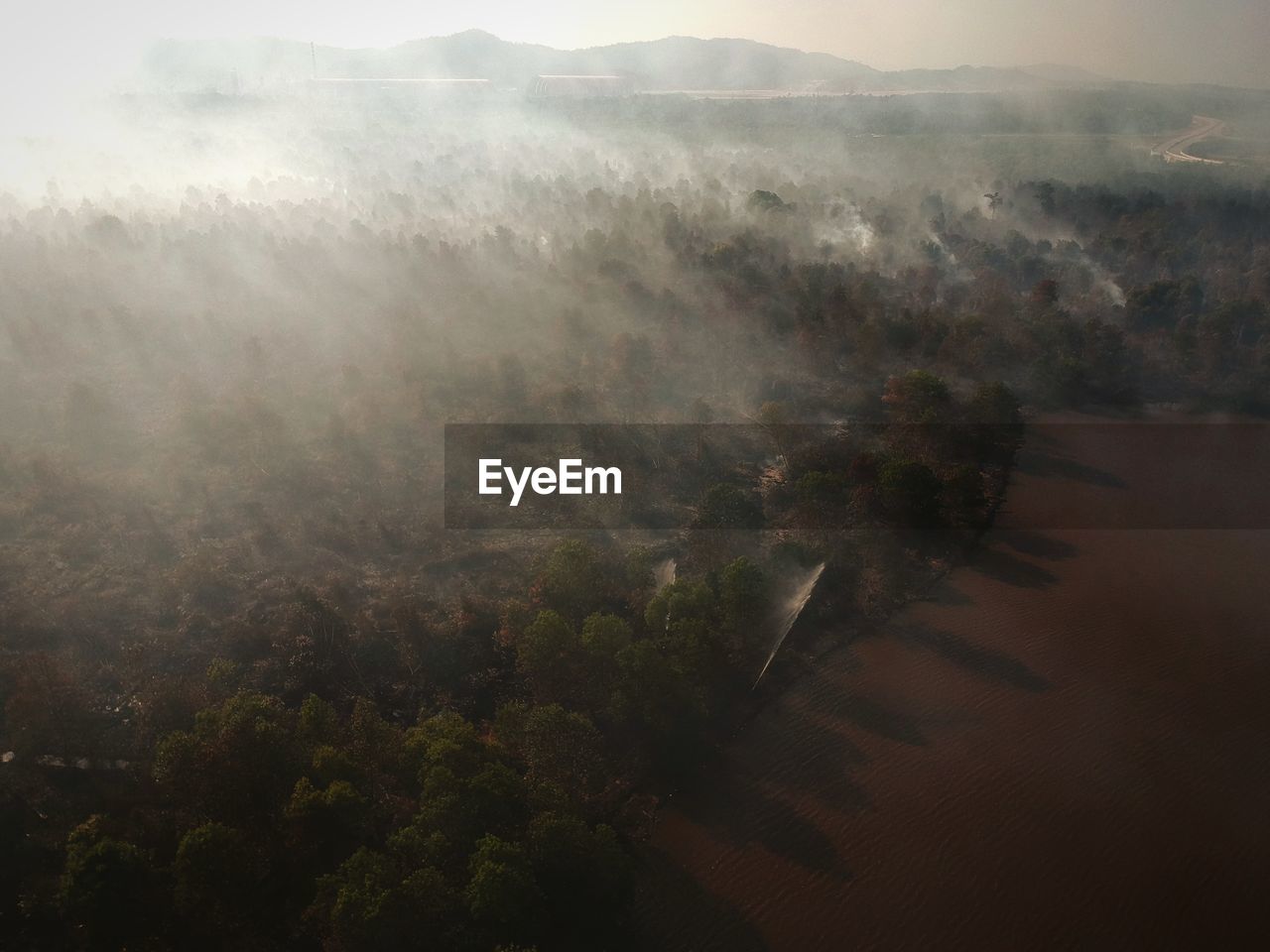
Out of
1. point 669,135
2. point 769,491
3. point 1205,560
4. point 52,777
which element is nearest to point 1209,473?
point 1205,560

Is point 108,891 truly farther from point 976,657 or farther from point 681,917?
point 976,657

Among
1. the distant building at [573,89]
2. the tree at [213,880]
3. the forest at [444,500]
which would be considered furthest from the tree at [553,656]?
the distant building at [573,89]

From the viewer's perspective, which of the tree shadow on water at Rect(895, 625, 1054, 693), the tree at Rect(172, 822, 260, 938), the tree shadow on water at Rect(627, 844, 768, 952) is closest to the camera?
the tree at Rect(172, 822, 260, 938)

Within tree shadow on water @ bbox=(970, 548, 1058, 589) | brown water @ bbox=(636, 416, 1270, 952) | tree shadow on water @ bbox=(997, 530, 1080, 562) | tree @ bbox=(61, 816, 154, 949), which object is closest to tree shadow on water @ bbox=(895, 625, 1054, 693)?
brown water @ bbox=(636, 416, 1270, 952)

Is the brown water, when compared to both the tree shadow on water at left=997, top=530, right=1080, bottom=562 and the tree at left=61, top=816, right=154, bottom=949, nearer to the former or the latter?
the tree shadow on water at left=997, top=530, right=1080, bottom=562

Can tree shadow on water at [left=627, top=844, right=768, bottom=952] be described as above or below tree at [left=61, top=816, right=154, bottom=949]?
below

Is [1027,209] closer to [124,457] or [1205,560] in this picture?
[1205,560]

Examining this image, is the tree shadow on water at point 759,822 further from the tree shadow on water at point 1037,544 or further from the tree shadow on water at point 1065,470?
the tree shadow on water at point 1065,470
